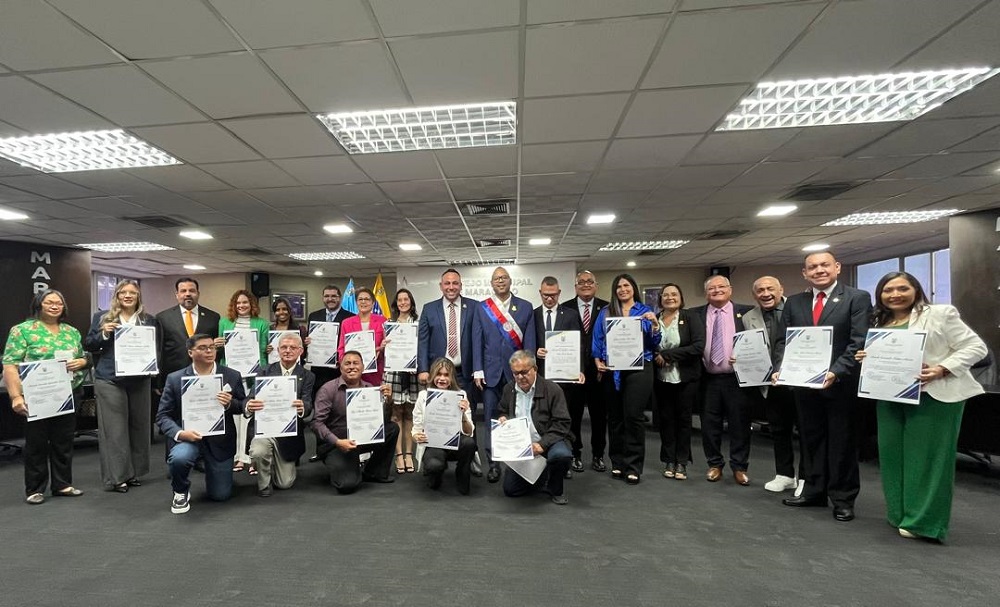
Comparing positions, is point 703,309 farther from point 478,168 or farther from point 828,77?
point 478,168

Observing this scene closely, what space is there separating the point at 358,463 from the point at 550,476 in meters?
1.43

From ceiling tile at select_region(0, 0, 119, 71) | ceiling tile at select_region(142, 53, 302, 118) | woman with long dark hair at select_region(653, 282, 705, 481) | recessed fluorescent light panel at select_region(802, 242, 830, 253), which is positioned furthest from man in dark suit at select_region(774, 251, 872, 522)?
recessed fluorescent light panel at select_region(802, 242, 830, 253)

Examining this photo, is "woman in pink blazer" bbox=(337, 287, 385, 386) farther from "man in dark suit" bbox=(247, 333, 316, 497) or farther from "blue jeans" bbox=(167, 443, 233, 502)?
"blue jeans" bbox=(167, 443, 233, 502)

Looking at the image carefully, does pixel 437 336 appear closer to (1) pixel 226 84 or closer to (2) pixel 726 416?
(1) pixel 226 84

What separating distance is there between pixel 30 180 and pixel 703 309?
655cm

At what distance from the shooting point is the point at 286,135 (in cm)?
334

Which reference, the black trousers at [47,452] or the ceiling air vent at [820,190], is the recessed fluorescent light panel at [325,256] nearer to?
the black trousers at [47,452]

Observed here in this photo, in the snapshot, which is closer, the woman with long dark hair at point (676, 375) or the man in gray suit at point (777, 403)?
the man in gray suit at point (777, 403)

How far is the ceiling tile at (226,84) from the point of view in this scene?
2.41 meters

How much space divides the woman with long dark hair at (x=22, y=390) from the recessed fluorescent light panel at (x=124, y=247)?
17.3 ft

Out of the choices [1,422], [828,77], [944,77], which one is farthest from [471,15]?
[1,422]

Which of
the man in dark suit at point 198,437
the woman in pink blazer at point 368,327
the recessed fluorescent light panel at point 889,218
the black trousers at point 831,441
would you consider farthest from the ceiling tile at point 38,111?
the recessed fluorescent light panel at point 889,218

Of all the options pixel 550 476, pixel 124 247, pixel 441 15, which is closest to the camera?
pixel 441 15

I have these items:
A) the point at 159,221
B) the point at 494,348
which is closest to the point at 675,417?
the point at 494,348
